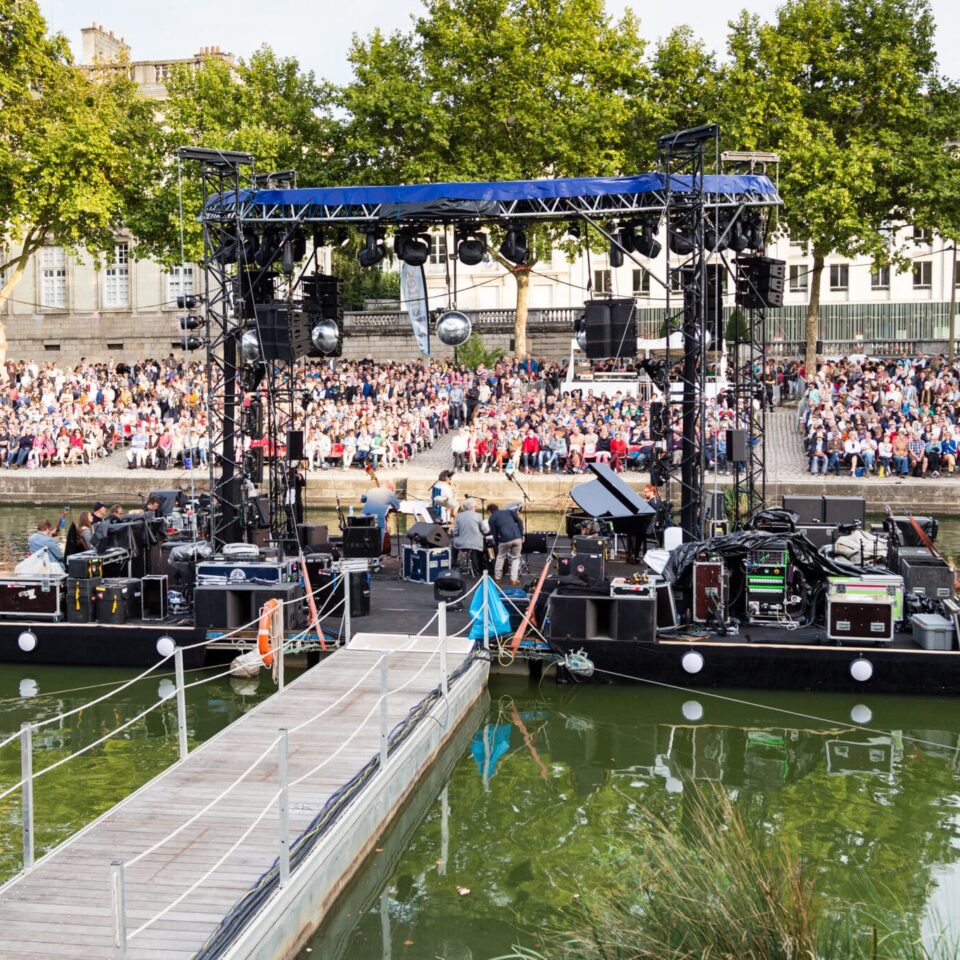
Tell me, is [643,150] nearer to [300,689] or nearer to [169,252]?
[169,252]

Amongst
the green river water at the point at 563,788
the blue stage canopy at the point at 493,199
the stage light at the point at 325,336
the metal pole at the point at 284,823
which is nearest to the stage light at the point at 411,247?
the blue stage canopy at the point at 493,199

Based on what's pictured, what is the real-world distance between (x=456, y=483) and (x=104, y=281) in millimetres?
34369

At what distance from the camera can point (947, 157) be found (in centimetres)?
3878

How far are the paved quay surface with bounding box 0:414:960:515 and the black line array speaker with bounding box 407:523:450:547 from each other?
398 inches

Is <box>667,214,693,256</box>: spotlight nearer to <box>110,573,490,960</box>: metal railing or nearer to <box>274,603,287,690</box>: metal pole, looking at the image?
<box>110,573,490,960</box>: metal railing

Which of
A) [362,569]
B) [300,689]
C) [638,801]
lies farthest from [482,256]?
[638,801]

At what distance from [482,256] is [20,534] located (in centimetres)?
1377

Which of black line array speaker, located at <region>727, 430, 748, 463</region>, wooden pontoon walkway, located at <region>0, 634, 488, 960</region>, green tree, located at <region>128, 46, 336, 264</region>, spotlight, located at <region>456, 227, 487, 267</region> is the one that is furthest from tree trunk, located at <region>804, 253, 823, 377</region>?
wooden pontoon walkway, located at <region>0, 634, 488, 960</region>

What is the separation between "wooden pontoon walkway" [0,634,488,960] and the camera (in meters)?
7.61

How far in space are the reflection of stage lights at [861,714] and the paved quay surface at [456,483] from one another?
1444 cm

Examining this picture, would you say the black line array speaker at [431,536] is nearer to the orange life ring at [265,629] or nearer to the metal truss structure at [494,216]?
the metal truss structure at [494,216]

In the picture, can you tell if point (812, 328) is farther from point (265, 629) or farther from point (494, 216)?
point (265, 629)

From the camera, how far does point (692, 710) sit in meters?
14.5

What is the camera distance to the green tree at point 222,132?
4447 centimetres
